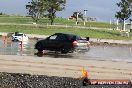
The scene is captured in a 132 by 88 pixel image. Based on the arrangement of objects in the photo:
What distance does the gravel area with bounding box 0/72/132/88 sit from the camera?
17.0m

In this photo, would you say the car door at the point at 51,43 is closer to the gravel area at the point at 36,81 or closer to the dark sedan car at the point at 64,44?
the dark sedan car at the point at 64,44

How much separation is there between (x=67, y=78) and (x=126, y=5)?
229ft

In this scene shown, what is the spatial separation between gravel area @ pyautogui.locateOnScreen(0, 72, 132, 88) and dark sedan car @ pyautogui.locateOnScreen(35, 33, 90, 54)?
50.6 ft

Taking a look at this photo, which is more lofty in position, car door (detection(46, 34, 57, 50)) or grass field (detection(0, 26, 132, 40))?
car door (detection(46, 34, 57, 50))

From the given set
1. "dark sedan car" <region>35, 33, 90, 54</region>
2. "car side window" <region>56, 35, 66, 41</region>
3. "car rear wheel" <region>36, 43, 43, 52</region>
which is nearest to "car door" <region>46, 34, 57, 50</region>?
"dark sedan car" <region>35, 33, 90, 54</region>

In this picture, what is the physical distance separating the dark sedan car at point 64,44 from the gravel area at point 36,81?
15.4 meters

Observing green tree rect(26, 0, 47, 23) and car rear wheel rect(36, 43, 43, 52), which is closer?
car rear wheel rect(36, 43, 43, 52)

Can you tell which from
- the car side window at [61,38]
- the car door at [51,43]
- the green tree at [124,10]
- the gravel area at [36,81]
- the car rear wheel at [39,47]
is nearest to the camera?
the gravel area at [36,81]

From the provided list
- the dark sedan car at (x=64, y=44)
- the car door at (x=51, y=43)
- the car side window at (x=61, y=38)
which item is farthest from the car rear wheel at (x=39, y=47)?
the car side window at (x=61, y=38)

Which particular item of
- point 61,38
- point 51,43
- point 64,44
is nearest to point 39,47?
point 51,43

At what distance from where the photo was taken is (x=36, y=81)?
17.7m

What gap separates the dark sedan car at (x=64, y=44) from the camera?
3412 cm

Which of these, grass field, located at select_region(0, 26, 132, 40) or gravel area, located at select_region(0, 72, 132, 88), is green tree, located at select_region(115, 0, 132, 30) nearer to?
grass field, located at select_region(0, 26, 132, 40)

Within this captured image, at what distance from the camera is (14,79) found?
18.1 meters
